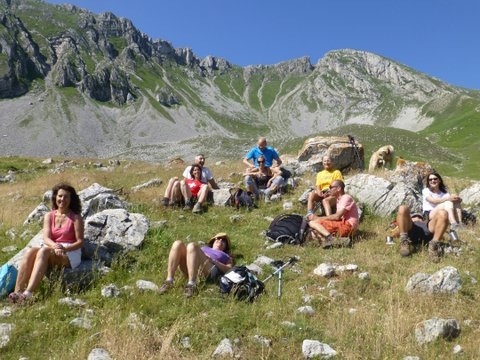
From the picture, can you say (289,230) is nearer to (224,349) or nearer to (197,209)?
(197,209)

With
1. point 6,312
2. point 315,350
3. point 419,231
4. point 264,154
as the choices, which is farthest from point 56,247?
point 264,154

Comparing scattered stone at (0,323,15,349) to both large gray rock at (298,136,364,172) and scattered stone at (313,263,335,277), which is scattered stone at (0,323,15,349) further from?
large gray rock at (298,136,364,172)

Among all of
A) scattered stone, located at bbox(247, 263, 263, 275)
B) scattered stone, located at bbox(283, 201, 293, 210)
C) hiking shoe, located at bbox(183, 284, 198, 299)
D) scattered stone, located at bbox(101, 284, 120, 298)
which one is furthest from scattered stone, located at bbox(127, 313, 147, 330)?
scattered stone, located at bbox(283, 201, 293, 210)

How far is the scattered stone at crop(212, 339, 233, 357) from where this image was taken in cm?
546

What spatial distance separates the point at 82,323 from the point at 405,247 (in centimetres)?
681

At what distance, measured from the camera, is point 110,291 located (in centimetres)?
718

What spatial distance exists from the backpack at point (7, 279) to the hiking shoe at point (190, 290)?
281 centimetres

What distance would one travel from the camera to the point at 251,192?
15.0m

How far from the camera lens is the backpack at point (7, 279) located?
23.0ft

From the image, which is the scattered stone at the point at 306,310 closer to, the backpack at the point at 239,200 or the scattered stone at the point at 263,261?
the scattered stone at the point at 263,261

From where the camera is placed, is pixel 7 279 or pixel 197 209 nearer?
pixel 7 279

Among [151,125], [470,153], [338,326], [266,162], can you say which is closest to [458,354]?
[338,326]

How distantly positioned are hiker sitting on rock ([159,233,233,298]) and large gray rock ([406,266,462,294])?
3.31 metres

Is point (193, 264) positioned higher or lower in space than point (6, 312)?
higher
